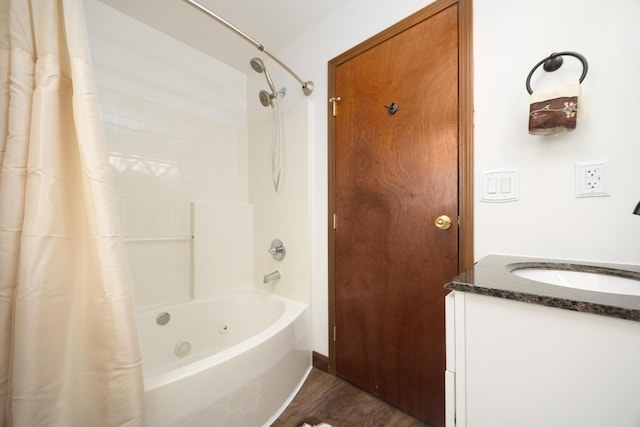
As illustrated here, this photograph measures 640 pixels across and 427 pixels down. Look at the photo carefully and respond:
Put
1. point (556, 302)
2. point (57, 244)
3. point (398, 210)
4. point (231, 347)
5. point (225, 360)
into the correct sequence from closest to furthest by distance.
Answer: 1. point (556, 302)
2. point (57, 244)
3. point (225, 360)
4. point (231, 347)
5. point (398, 210)

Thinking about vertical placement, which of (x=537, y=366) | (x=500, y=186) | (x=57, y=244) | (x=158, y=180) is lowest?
(x=537, y=366)

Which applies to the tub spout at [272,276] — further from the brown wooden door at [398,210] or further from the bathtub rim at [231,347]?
the brown wooden door at [398,210]

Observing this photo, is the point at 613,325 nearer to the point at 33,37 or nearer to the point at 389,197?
the point at 389,197

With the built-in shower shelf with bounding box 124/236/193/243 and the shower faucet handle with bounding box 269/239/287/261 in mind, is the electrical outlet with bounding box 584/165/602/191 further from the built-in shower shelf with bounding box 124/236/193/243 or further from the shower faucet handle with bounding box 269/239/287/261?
the built-in shower shelf with bounding box 124/236/193/243

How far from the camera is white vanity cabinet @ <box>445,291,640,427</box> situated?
0.43 meters

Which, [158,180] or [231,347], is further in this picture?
[158,180]

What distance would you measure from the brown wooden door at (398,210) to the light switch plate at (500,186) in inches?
4.2

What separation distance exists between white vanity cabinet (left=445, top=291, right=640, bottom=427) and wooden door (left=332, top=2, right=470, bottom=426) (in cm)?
49

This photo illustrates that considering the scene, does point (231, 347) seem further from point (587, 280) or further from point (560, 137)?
point (560, 137)

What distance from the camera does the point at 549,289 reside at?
518mm

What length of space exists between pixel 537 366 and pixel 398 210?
30.4 inches

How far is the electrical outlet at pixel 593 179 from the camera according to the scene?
2.48 ft

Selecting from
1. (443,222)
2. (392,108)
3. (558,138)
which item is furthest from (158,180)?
(558,138)

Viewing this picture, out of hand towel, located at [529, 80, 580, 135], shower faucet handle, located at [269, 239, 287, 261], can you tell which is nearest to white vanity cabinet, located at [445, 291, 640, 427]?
hand towel, located at [529, 80, 580, 135]
